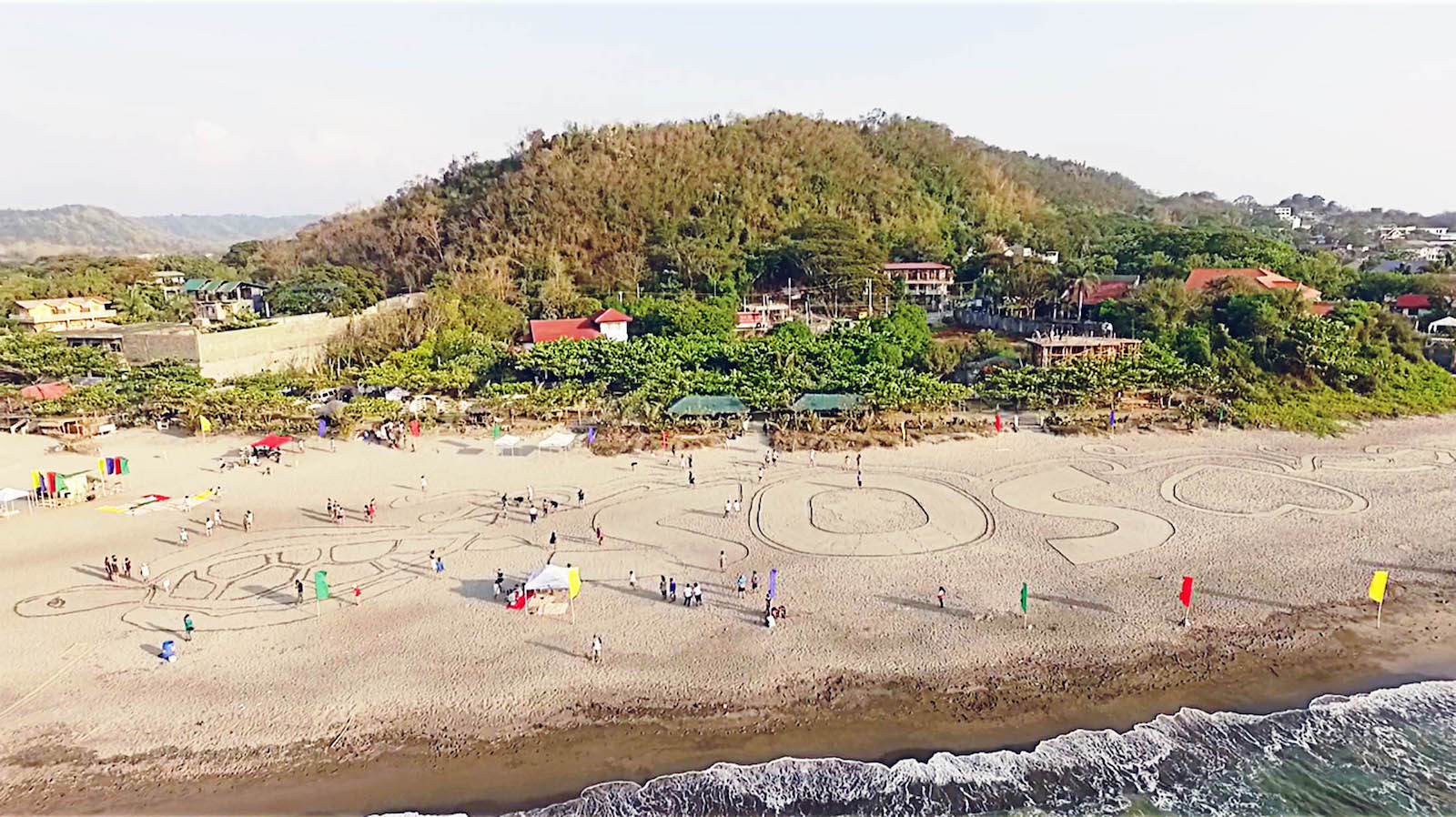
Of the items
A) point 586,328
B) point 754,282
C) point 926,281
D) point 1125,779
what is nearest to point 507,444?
point 586,328

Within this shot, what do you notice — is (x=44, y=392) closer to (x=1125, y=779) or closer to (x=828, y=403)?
(x=828, y=403)

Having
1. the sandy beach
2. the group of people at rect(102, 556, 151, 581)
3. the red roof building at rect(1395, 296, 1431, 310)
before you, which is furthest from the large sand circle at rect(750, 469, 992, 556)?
the red roof building at rect(1395, 296, 1431, 310)

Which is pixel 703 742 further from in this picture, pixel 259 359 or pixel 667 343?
pixel 259 359

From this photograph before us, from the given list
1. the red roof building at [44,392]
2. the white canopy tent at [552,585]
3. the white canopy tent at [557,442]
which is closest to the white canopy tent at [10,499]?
the red roof building at [44,392]

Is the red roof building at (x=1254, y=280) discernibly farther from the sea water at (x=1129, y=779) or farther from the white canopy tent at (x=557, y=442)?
the white canopy tent at (x=557, y=442)

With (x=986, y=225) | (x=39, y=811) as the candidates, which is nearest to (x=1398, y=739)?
(x=39, y=811)

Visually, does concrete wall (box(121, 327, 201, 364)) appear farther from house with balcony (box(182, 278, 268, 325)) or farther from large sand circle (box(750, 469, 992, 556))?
large sand circle (box(750, 469, 992, 556))
